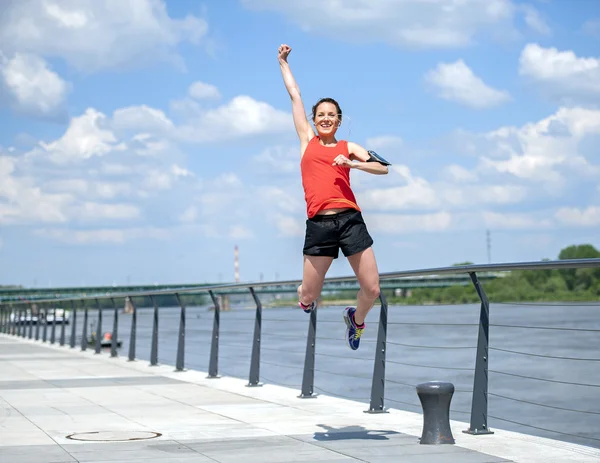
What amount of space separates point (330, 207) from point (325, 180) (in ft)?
0.54

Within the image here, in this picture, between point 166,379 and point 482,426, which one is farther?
point 166,379

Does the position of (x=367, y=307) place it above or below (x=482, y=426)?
above

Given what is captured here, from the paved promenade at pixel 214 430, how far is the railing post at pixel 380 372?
128 mm

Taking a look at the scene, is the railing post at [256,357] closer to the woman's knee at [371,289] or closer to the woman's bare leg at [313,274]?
the woman's bare leg at [313,274]

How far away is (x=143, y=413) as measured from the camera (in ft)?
27.5

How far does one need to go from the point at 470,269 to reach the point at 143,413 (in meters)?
2.94

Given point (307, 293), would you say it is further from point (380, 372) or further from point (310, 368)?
point (310, 368)

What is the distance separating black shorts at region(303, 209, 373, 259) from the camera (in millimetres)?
6242

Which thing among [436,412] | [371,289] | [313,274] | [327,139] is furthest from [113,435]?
[327,139]

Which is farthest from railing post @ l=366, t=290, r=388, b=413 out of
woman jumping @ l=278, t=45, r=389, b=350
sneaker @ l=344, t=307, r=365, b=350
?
woman jumping @ l=278, t=45, r=389, b=350

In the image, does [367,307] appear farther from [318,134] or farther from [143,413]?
[143,413]

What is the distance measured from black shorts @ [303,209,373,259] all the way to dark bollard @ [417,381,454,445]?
3.07 ft

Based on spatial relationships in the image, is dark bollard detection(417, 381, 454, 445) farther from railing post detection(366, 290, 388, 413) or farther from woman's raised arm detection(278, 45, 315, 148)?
railing post detection(366, 290, 388, 413)

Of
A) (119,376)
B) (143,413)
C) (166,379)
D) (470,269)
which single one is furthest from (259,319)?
(470,269)
